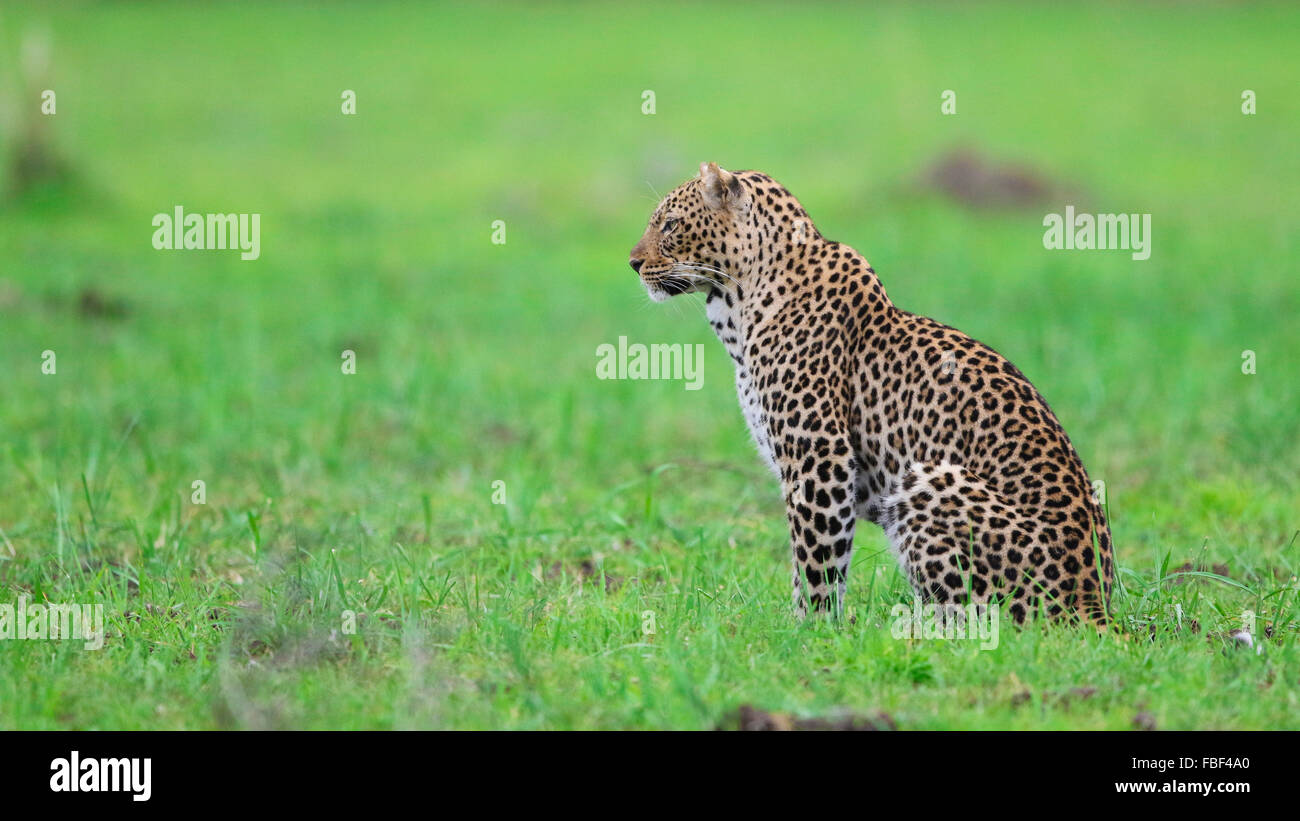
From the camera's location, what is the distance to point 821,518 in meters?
6.92

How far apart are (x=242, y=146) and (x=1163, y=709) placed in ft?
68.4

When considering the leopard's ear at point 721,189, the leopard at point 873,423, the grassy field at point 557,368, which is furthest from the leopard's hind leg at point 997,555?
the leopard's ear at point 721,189

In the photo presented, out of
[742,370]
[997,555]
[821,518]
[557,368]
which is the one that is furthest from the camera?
[557,368]

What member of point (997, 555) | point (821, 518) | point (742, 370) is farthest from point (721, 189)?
point (997, 555)

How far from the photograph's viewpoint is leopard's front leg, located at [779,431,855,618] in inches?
272

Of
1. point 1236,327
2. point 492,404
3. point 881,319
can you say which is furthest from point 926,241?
point 881,319

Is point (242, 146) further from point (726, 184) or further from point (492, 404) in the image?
point (726, 184)

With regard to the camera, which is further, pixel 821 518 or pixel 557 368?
pixel 557 368

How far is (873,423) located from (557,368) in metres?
6.59

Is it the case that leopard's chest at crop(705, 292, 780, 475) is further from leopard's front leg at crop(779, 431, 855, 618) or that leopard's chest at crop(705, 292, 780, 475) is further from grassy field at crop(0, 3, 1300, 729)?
grassy field at crop(0, 3, 1300, 729)

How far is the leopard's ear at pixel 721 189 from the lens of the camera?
7395mm

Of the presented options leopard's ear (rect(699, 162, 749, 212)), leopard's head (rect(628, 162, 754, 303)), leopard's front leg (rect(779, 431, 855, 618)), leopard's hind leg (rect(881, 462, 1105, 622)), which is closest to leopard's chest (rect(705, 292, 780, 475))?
leopard's head (rect(628, 162, 754, 303))

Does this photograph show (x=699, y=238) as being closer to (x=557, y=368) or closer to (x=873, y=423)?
(x=873, y=423)

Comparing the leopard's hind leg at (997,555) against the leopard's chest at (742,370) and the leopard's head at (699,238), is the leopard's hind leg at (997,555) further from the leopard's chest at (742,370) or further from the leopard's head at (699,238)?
the leopard's head at (699,238)
